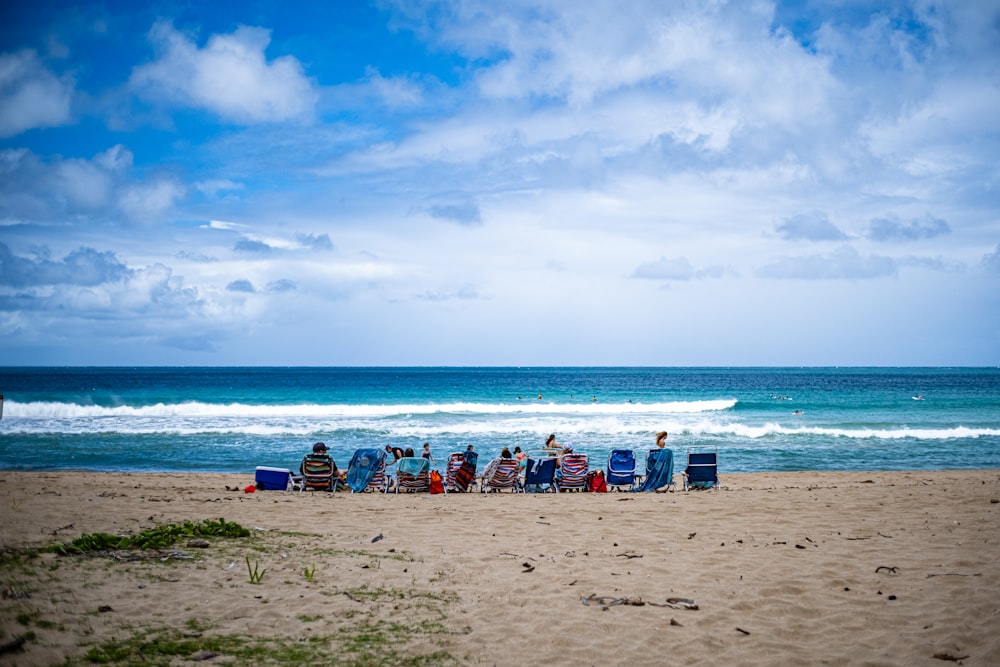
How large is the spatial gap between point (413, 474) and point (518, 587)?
780 centimetres

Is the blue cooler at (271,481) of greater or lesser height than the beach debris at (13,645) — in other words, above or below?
below

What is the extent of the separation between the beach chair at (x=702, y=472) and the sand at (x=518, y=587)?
12.3 ft

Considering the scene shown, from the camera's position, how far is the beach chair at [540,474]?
46.2 ft

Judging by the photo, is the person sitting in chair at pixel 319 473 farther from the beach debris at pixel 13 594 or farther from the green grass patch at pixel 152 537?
the beach debris at pixel 13 594

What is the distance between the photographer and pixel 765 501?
11086mm

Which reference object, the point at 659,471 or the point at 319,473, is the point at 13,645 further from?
the point at 659,471

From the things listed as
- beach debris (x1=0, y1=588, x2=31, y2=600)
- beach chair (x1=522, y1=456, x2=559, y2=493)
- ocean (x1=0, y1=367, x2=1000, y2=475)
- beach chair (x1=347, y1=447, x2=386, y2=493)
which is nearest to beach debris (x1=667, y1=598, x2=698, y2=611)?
beach debris (x1=0, y1=588, x2=31, y2=600)

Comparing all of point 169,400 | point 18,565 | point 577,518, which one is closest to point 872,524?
point 577,518

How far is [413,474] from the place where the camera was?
13.8 metres

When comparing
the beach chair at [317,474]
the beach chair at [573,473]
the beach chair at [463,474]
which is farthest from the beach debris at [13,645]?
the beach chair at [573,473]

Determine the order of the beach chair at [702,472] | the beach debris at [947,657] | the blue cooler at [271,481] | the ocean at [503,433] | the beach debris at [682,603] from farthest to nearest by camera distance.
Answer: the ocean at [503,433] < the beach chair at [702,472] < the blue cooler at [271,481] < the beach debris at [682,603] < the beach debris at [947,657]

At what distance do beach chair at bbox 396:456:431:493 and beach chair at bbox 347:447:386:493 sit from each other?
0.42 meters

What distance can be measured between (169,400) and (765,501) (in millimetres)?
41374

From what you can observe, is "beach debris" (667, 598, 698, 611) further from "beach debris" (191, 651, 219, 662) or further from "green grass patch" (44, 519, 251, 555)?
"green grass patch" (44, 519, 251, 555)
